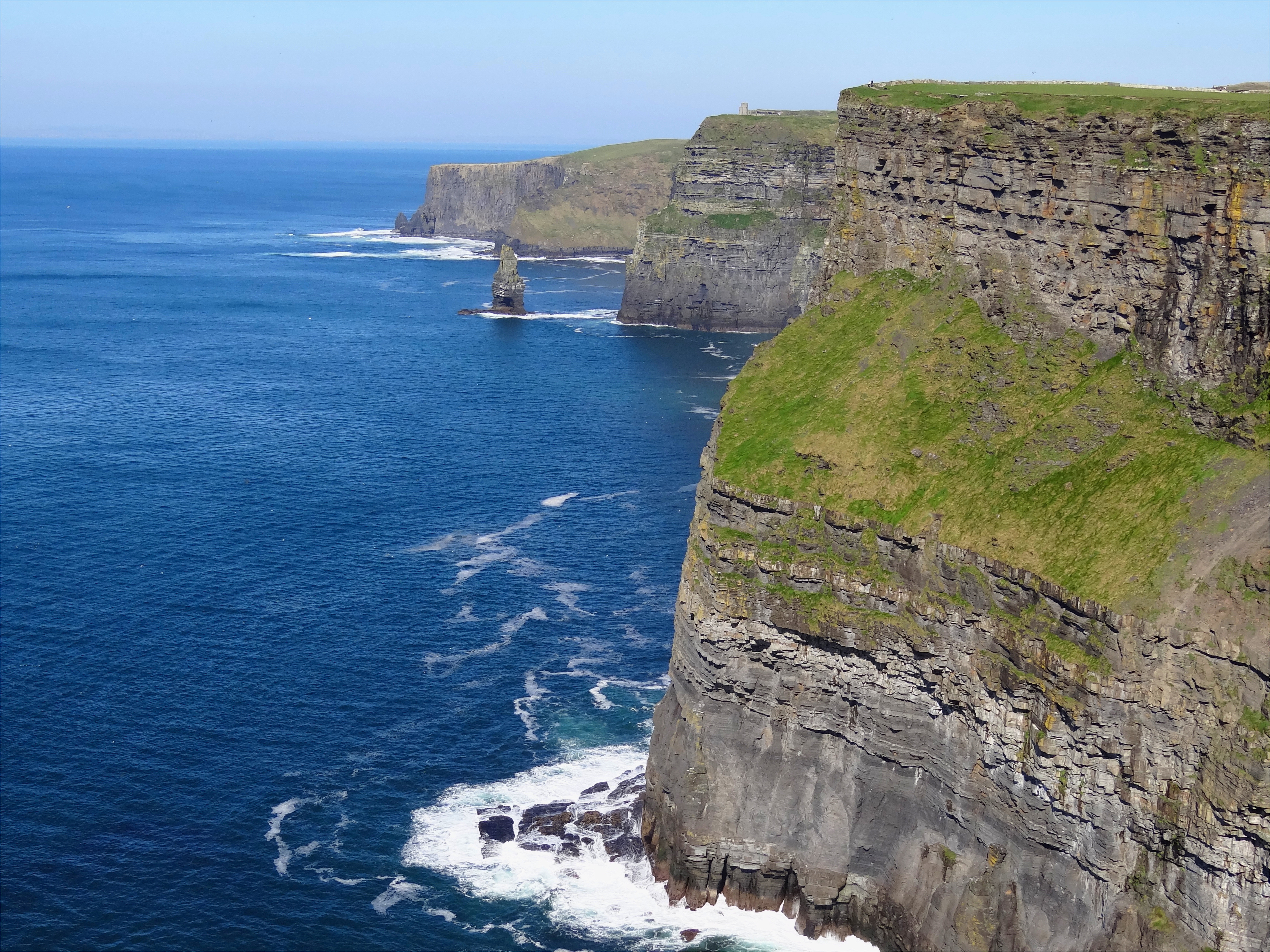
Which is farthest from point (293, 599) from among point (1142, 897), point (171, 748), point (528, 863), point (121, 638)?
point (1142, 897)

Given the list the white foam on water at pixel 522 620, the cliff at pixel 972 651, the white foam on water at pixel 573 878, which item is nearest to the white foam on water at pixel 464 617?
the white foam on water at pixel 522 620

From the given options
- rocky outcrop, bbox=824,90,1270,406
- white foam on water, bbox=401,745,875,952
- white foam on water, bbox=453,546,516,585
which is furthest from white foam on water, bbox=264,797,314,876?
rocky outcrop, bbox=824,90,1270,406

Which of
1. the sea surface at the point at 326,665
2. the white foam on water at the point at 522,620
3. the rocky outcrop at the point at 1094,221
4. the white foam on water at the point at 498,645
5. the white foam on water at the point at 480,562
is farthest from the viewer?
the white foam on water at the point at 480,562

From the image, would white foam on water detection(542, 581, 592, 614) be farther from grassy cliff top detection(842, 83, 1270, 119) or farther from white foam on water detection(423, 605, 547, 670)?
grassy cliff top detection(842, 83, 1270, 119)

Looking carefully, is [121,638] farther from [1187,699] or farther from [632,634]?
[1187,699]

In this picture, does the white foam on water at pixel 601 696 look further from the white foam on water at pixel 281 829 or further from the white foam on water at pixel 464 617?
the white foam on water at pixel 281 829

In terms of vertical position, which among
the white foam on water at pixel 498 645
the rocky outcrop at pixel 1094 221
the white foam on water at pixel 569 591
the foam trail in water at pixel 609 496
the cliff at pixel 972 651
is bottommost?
the white foam on water at pixel 498 645

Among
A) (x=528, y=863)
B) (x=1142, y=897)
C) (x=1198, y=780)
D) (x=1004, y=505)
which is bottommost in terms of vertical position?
(x=528, y=863)
